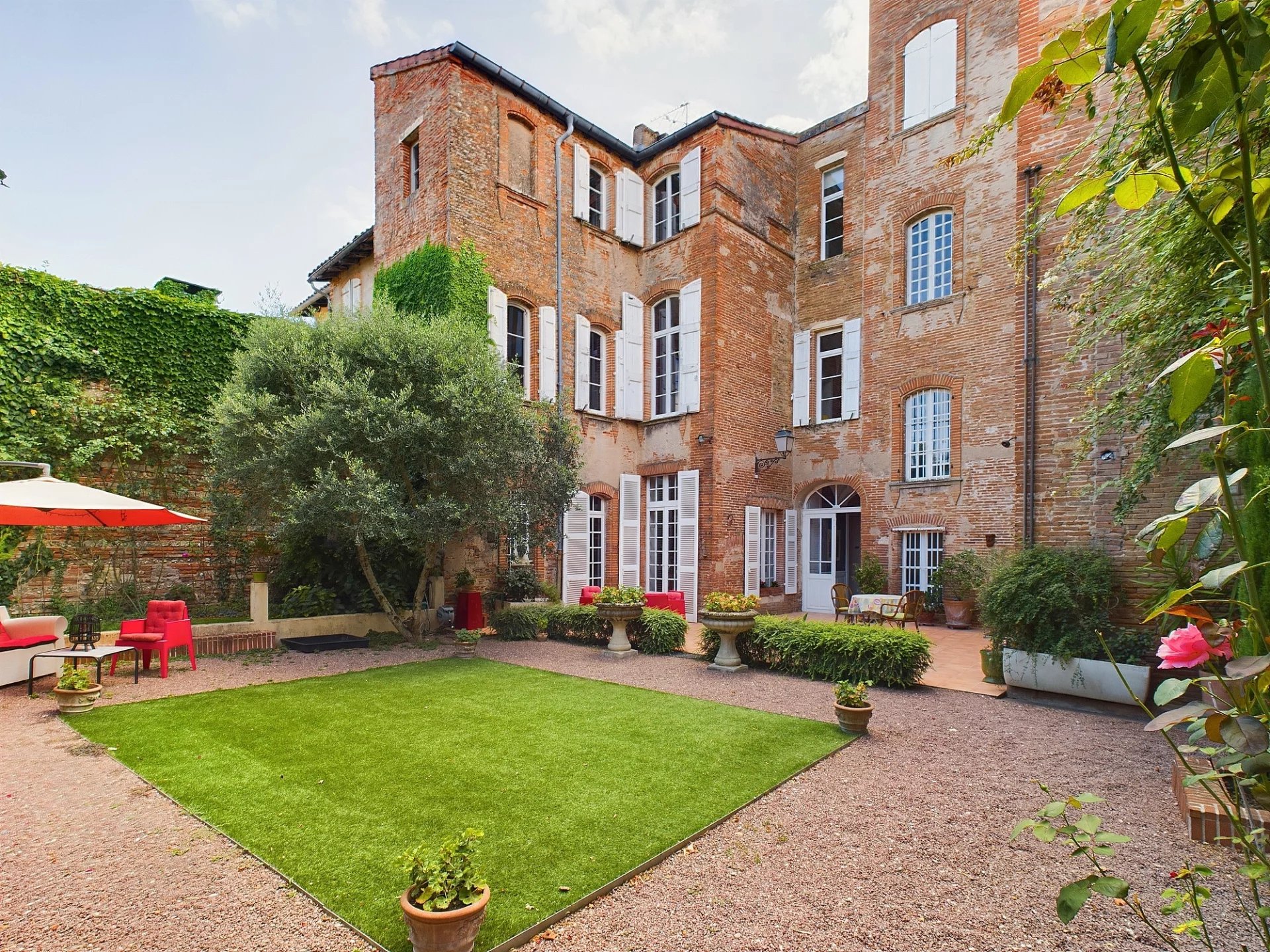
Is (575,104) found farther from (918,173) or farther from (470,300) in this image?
(918,173)

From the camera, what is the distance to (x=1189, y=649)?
112 centimetres

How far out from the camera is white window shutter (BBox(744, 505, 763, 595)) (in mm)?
13797

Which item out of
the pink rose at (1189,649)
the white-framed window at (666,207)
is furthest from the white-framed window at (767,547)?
the pink rose at (1189,649)

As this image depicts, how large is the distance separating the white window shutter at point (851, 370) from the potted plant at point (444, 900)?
12.9 metres

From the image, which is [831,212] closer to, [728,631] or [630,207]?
[630,207]

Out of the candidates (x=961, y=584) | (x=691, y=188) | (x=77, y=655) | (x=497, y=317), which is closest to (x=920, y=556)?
(x=961, y=584)

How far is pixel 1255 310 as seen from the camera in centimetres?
88

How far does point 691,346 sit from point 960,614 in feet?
24.0

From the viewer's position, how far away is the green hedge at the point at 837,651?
752 cm

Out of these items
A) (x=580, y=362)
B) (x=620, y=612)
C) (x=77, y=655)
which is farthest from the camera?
(x=580, y=362)

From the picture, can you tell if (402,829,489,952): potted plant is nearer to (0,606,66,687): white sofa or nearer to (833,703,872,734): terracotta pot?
(833,703,872,734): terracotta pot

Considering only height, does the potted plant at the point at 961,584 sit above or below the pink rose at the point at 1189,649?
below

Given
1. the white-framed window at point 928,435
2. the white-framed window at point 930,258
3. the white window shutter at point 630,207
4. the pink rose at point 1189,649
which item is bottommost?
the pink rose at point 1189,649

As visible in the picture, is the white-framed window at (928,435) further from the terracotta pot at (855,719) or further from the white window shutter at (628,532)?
the terracotta pot at (855,719)
